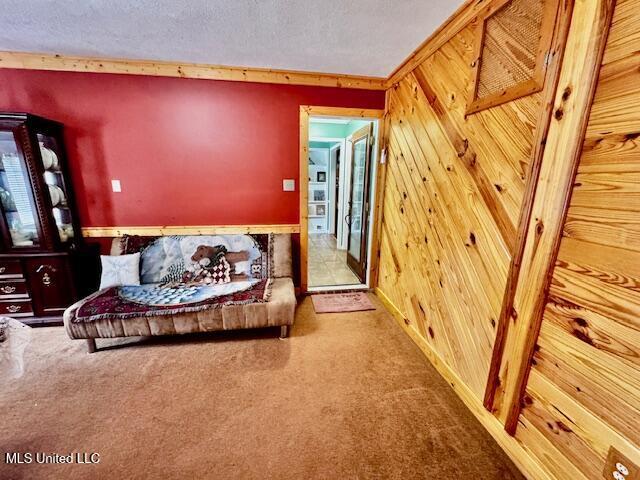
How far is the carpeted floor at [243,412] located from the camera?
1.33 meters

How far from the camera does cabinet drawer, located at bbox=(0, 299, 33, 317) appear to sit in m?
2.39

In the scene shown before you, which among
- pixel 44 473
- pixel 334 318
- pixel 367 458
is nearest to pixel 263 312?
pixel 334 318

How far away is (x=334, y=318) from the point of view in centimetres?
273

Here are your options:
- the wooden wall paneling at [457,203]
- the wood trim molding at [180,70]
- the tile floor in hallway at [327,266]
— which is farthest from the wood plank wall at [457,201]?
the tile floor in hallway at [327,266]

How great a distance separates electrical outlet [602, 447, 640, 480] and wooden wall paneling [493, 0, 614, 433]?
0.35 meters

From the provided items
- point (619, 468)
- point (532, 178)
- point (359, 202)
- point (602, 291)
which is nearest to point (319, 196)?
point (359, 202)

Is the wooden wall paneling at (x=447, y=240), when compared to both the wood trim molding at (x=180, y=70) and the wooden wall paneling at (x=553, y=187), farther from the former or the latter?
the wood trim molding at (x=180, y=70)

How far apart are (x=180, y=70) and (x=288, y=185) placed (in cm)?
148

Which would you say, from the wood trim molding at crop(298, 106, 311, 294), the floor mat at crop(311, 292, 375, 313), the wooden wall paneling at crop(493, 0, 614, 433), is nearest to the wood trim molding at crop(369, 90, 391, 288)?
the floor mat at crop(311, 292, 375, 313)

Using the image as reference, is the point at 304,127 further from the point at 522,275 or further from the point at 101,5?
the point at 522,275

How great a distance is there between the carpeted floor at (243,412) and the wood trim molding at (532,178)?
0.46 metres

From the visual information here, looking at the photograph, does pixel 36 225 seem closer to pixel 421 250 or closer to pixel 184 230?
pixel 184 230

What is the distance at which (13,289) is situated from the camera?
238cm

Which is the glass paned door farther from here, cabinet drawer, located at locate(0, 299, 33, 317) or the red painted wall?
cabinet drawer, located at locate(0, 299, 33, 317)
